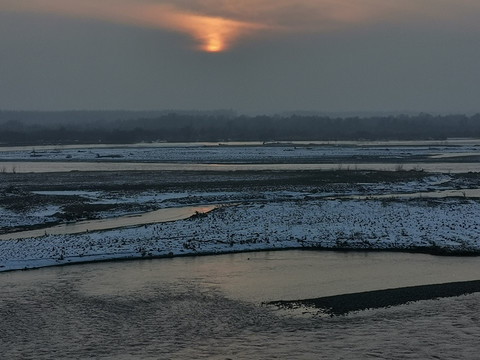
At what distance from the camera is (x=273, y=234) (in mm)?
28250

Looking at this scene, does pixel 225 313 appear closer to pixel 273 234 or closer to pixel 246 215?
pixel 273 234

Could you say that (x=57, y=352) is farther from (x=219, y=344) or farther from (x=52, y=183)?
(x=52, y=183)

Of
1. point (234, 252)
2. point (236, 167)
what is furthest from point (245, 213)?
point (236, 167)

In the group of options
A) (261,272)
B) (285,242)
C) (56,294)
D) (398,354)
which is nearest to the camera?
(398,354)

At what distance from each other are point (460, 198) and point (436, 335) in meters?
26.6

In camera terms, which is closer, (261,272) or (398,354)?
(398,354)

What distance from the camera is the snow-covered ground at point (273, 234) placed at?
81.1ft

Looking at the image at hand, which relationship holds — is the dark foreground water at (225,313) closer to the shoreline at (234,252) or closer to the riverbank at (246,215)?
the shoreline at (234,252)

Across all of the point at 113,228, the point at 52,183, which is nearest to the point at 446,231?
the point at 113,228

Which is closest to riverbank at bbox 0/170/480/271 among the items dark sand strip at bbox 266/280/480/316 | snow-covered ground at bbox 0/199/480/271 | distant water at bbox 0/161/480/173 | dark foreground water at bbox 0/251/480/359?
snow-covered ground at bbox 0/199/480/271

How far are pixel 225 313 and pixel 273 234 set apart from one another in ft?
38.9

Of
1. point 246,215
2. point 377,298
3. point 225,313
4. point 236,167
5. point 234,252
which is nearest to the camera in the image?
point 225,313

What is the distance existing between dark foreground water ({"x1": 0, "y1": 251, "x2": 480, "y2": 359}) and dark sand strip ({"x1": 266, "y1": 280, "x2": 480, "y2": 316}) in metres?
0.50

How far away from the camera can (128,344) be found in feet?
46.8
